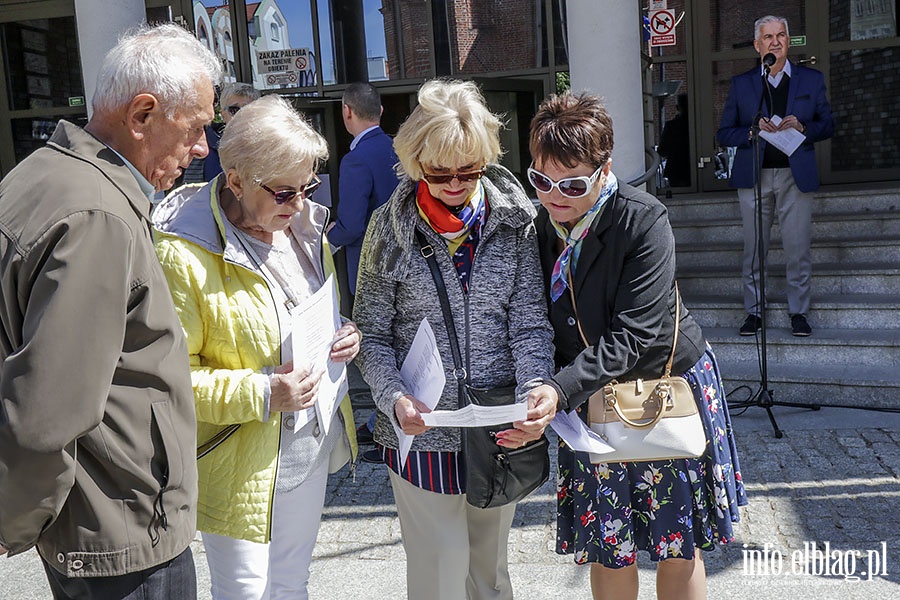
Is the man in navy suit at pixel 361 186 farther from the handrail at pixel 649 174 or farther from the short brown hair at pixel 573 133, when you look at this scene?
the short brown hair at pixel 573 133

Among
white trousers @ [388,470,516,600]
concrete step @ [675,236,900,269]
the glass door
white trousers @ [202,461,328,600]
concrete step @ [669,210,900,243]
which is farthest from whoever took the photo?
the glass door

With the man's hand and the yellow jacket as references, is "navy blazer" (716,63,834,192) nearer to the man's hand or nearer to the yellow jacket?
the man's hand

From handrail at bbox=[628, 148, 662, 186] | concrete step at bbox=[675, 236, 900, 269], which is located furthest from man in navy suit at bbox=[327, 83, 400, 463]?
concrete step at bbox=[675, 236, 900, 269]

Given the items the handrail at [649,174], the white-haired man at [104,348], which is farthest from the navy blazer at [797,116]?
the white-haired man at [104,348]

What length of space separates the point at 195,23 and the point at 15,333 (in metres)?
8.91

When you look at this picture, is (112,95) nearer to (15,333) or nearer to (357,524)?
(15,333)

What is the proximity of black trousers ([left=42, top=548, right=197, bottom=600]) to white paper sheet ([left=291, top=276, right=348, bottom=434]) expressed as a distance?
619 millimetres

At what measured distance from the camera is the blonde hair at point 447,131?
8.60 ft

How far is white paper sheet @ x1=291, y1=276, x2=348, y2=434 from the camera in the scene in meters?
2.46

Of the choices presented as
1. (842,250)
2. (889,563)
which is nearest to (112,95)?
(889,563)

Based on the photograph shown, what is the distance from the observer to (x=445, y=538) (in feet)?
9.09

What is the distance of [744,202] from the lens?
6.86m

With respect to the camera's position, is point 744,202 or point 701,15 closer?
point 744,202

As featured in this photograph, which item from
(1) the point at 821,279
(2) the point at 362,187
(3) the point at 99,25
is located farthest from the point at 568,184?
(3) the point at 99,25
